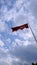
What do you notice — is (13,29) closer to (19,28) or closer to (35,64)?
(19,28)

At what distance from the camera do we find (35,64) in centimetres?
8644

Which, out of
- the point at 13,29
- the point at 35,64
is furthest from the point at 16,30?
the point at 35,64

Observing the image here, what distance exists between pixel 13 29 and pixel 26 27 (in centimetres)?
430

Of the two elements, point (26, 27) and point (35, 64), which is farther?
point (35, 64)

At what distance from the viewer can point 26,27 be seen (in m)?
50.9

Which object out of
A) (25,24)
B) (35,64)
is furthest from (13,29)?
(35,64)

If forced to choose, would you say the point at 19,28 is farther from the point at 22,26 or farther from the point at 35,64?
the point at 35,64

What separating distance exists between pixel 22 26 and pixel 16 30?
236cm

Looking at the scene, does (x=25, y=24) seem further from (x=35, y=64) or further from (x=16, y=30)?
(x=35, y=64)

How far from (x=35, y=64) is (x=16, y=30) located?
4111 cm

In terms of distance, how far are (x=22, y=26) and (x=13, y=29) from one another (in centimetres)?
313

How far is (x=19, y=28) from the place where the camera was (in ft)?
167

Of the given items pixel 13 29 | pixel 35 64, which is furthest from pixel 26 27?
pixel 35 64

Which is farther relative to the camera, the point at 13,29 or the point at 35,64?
the point at 35,64
